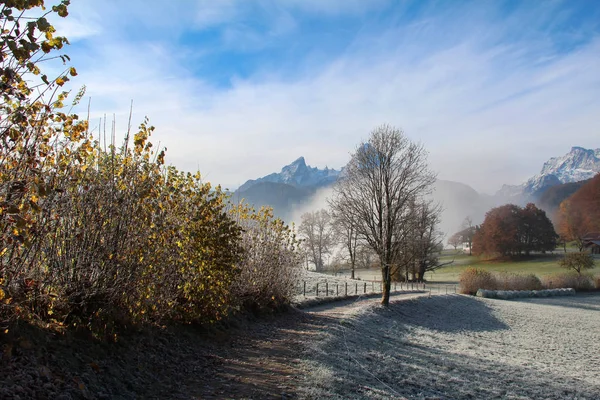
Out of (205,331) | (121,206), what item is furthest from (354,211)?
(121,206)

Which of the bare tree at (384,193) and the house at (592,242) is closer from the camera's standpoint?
the bare tree at (384,193)

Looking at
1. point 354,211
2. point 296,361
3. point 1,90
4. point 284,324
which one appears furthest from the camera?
point 354,211

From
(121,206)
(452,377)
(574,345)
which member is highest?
(121,206)

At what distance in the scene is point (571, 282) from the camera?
4659 centimetres

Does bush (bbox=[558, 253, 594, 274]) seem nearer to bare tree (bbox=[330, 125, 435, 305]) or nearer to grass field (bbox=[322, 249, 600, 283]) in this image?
grass field (bbox=[322, 249, 600, 283])

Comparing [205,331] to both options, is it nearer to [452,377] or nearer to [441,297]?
[452,377]

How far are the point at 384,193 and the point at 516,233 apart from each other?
205 feet

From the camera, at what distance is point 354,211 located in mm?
23047

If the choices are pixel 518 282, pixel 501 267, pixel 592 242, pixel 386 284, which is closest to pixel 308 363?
pixel 386 284

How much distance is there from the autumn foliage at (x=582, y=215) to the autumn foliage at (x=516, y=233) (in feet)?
20.4

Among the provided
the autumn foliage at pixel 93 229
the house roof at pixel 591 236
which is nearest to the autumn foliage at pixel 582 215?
the house roof at pixel 591 236

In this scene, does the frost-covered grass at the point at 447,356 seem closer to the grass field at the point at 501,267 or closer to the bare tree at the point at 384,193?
the bare tree at the point at 384,193

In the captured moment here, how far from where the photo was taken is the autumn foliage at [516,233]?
2926 inches

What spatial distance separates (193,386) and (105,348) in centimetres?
162
